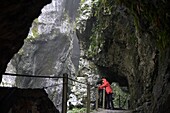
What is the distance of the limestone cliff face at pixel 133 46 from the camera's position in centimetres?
744

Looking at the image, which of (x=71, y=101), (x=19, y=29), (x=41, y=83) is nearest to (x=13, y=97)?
(x=19, y=29)

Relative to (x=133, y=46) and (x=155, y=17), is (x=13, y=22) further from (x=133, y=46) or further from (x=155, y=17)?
(x=133, y=46)

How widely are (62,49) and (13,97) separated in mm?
31194

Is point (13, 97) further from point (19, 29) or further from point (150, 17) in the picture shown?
point (150, 17)

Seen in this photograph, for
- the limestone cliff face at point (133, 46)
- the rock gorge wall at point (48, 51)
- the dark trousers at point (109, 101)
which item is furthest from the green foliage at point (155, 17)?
the rock gorge wall at point (48, 51)

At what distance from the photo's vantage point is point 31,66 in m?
33.8

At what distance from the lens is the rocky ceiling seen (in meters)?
4.53

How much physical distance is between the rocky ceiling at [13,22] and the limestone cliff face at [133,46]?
10.8 ft

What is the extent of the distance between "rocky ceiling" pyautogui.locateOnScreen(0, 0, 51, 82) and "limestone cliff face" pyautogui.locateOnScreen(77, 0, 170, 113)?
10.8 ft

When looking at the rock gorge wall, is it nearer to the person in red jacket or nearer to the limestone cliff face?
the limestone cliff face

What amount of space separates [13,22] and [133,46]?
915 cm

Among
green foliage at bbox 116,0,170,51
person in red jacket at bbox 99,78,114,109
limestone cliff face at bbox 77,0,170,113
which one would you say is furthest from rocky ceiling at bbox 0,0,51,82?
person in red jacket at bbox 99,78,114,109

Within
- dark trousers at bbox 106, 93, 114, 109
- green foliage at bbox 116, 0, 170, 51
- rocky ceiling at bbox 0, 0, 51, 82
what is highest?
green foliage at bbox 116, 0, 170, 51

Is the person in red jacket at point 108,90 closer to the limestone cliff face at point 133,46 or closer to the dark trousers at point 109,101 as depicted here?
Result: the dark trousers at point 109,101
